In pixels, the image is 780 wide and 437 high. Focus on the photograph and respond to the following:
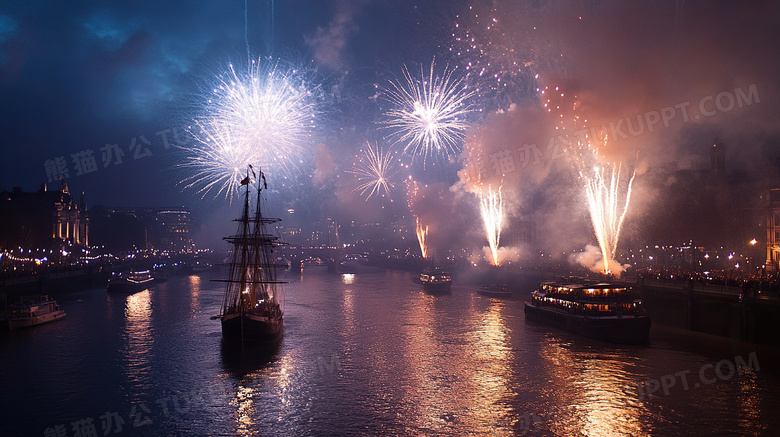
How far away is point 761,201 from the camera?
8162 centimetres

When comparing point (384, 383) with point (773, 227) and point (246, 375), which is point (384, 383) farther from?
point (773, 227)

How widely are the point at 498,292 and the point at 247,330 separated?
52551 millimetres

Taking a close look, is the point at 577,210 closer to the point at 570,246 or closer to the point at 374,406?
the point at 570,246

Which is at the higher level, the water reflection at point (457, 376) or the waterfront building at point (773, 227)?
the waterfront building at point (773, 227)

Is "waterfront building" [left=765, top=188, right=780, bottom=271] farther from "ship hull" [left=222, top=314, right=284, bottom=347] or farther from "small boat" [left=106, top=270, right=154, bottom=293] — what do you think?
"small boat" [left=106, top=270, right=154, bottom=293]

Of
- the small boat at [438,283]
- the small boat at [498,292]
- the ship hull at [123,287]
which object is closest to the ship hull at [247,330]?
the small boat at [498,292]

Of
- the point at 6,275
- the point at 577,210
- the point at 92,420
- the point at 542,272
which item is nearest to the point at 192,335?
the point at 92,420

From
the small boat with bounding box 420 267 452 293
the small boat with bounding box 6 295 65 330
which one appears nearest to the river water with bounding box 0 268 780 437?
the small boat with bounding box 6 295 65 330

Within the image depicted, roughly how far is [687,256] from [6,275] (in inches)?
4252

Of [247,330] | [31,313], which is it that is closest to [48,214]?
[31,313]

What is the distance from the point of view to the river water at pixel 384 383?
29.9m

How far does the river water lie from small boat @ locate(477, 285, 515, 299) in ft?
98.7

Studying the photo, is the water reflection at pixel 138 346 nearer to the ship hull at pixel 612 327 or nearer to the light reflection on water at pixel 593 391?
the light reflection on water at pixel 593 391

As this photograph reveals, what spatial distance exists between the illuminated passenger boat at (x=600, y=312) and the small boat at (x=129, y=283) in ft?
262
